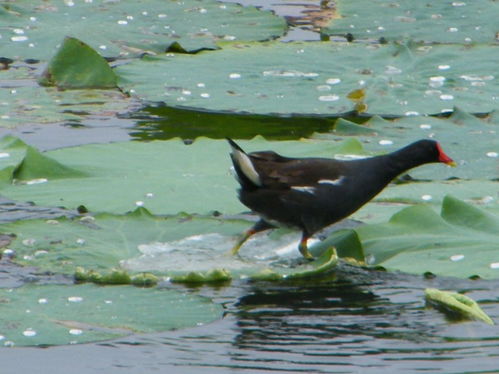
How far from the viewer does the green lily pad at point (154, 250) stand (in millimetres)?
3988

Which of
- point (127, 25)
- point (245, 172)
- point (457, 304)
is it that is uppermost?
point (245, 172)

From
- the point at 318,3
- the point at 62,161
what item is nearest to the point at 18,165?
the point at 62,161

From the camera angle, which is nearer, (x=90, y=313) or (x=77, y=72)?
(x=90, y=313)

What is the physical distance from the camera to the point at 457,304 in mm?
3746

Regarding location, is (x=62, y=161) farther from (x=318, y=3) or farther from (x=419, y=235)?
(x=318, y=3)

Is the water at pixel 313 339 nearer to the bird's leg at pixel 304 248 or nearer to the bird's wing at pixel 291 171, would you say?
the bird's leg at pixel 304 248

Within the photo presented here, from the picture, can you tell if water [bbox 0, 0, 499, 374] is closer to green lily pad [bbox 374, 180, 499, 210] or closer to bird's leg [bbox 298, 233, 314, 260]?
bird's leg [bbox 298, 233, 314, 260]

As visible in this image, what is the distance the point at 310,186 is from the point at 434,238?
55 centimetres

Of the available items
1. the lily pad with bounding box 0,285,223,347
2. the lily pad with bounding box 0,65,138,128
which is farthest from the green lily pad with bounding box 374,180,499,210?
the lily pad with bounding box 0,65,138,128

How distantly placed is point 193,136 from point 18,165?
1.19 m

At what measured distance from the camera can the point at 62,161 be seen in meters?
4.84

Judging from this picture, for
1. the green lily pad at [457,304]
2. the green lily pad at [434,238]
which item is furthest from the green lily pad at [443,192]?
the green lily pad at [457,304]

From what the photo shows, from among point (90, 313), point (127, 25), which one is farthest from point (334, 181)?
point (127, 25)

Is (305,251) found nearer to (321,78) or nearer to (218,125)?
(218,125)
